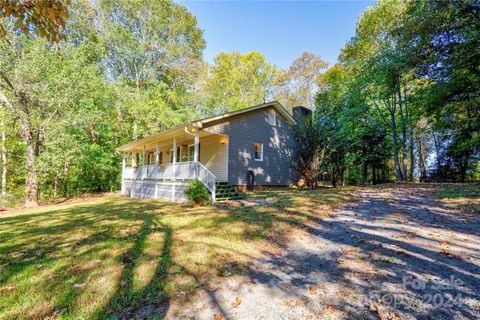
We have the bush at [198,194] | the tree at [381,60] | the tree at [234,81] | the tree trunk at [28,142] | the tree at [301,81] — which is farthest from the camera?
the tree at [301,81]

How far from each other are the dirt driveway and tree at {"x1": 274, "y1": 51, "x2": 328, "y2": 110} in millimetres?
25607

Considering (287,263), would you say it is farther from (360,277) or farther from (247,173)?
(247,173)

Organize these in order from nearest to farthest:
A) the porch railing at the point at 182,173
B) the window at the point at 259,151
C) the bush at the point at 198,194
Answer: the bush at the point at 198,194
the porch railing at the point at 182,173
the window at the point at 259,151

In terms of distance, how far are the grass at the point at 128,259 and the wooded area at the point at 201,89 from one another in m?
3.52

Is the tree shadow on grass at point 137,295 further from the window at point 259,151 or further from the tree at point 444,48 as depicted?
the tree at point 444,48

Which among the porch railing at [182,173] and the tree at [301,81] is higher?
the tree at [301,81]

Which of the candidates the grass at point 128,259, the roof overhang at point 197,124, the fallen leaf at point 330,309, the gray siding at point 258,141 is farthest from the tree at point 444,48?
the fallen leaf at point 330,309

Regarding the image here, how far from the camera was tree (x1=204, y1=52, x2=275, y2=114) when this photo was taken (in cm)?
2700

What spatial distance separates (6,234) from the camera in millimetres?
6016

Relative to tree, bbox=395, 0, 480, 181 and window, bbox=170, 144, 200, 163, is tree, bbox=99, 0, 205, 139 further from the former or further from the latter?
tree, bbox=395, 0, 480, 181

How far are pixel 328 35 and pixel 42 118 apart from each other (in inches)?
883

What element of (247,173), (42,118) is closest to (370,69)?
(247,173)

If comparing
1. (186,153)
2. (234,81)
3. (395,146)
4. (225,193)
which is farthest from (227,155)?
(234,81)

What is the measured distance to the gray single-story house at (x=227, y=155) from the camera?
11.1 metres
